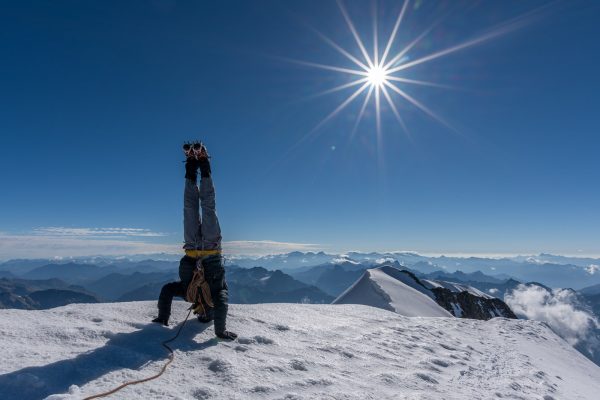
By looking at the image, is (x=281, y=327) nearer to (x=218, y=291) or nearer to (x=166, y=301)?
(x=218, y=291)

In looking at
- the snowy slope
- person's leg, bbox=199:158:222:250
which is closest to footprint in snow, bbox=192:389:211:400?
person's leg, bbox=199:158:222:250

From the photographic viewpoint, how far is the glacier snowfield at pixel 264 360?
462 centimetres

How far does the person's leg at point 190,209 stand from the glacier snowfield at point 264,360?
196 cm

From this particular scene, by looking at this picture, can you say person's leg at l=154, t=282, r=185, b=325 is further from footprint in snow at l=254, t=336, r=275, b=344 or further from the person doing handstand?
footprint in snow at l=254, t=336, r=275, b=344

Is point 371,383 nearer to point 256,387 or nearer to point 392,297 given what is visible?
point 256,387

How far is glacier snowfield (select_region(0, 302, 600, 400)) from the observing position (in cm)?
462

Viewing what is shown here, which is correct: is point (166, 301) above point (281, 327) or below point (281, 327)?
above

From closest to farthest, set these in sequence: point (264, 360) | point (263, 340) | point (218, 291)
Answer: point (264, 360) → point (218, 291) → point (263, 340)

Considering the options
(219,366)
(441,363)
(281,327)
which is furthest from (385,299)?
(219,366)

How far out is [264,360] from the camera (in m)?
6.21

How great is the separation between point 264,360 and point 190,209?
A: 366cm

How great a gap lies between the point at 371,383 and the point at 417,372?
5.75 ft

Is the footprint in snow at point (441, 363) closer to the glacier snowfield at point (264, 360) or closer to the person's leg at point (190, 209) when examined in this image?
the glacier snowfield at point (264, 360)

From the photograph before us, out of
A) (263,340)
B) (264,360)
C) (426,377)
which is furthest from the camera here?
(263,340)
